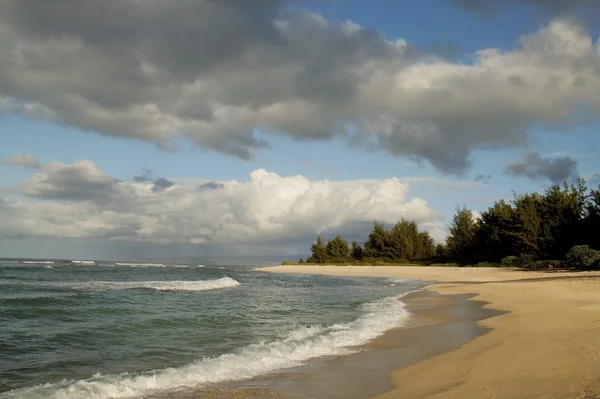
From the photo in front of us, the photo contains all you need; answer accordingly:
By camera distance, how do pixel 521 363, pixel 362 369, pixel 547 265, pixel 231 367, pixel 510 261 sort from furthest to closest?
pixel 510 261
pixel 547 265
pixel 231 367
pixel 362 369
pixel 521 363

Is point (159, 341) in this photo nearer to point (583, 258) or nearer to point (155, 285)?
point (155, 285)

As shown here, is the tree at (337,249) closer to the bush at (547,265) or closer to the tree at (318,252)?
the tree at (318,252)

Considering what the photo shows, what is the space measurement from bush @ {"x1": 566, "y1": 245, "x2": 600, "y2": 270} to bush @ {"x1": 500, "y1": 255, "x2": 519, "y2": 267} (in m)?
11.0

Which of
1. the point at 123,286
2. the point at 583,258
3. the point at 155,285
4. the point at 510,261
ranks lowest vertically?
the point at 155,285

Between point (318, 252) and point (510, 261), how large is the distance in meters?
56.9

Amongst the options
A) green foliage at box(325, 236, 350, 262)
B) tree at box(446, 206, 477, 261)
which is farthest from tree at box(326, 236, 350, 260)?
tree at box(446, 206, 477, 261)

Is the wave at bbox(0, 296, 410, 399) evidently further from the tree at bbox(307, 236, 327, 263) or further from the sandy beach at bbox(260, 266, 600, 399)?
the tree at bbox(307, 236, 327, 263)

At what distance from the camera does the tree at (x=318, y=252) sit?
105100mm

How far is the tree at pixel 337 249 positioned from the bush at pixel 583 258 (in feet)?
204

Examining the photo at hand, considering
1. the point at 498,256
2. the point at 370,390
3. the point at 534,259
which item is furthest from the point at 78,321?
the point at 498,256

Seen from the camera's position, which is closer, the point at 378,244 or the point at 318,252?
the point at 378,244

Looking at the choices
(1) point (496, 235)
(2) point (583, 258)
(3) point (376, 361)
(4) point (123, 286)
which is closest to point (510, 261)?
(1) point (496, 235)

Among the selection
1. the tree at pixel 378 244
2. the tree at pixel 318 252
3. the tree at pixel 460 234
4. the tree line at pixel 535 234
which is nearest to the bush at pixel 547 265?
the tree line at pixel 535 234

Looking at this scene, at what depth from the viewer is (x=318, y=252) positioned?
107 metres
